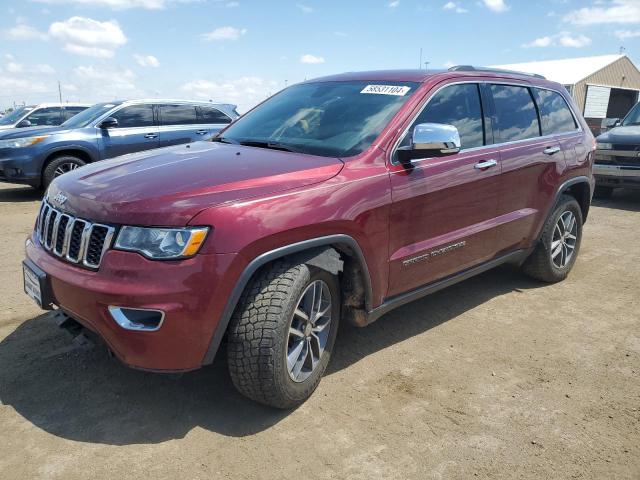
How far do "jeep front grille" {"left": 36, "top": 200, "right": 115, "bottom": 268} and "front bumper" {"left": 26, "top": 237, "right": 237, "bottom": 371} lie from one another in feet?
0.27

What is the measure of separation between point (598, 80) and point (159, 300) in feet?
134

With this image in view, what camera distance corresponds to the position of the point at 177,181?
8.82 feet

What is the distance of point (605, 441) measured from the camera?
2.71m

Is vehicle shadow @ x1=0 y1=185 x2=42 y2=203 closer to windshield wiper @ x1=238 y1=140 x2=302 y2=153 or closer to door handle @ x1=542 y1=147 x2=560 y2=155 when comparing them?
windshield wiper @ x1=238 y1=140 x2=302 y2=153

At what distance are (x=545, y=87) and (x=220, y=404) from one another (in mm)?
3888

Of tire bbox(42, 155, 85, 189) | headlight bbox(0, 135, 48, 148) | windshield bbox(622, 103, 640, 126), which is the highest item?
windshield bbox(622, 103, 640, 126)

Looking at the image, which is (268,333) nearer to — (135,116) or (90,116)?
(135,116)

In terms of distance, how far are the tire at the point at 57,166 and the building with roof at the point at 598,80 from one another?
3189 cm

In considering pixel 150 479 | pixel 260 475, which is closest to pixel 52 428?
pixel 150 479

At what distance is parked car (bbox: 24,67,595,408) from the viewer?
246cm

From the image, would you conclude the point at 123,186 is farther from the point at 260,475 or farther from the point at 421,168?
the point at 421,168

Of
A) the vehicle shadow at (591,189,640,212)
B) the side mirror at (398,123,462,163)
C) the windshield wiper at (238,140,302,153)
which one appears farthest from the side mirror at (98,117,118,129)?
the vehicle shadow at (591,189,640,212)

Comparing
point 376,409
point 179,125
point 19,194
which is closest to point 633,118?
point 179,125

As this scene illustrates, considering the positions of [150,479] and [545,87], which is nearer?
[150,479]
